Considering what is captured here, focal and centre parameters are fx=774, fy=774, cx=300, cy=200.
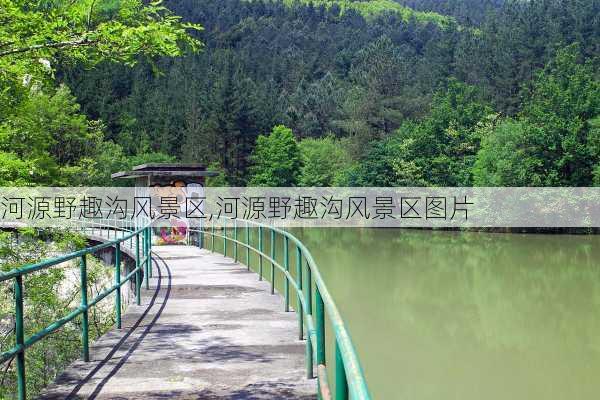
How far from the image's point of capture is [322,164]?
6450 cm

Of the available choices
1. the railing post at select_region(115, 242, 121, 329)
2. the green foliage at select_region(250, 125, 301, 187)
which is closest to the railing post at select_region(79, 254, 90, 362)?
the railing post at select_region(115, 242, 121, 329)

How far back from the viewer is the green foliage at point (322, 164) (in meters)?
63.5

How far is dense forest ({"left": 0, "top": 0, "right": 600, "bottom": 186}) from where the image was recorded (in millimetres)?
41719

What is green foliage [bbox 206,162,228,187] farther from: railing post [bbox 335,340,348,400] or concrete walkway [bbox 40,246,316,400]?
railing post [bbox 335,340,348,400]

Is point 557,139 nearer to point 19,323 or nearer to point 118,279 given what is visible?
point 118,279

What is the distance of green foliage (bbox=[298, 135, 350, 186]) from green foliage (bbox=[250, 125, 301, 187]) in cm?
94

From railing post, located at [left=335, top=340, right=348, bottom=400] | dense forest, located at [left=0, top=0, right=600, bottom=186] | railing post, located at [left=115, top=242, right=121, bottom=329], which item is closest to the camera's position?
railing post, located at [left=335, top=340, right=348, bottom=400]

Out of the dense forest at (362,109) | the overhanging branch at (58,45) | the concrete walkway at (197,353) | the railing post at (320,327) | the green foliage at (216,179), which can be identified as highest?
the dense forest at (362,109)

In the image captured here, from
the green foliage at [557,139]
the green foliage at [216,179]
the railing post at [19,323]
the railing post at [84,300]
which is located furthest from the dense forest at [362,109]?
the railing post at [19,323]

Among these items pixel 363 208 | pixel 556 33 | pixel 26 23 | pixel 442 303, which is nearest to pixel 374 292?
pixel 442 303

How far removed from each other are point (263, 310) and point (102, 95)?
67190mm

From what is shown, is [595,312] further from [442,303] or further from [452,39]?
[452,39]

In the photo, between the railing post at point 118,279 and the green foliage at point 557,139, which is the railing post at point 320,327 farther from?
the green foliage at point 557,139

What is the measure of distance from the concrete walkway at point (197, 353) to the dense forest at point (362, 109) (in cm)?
447
